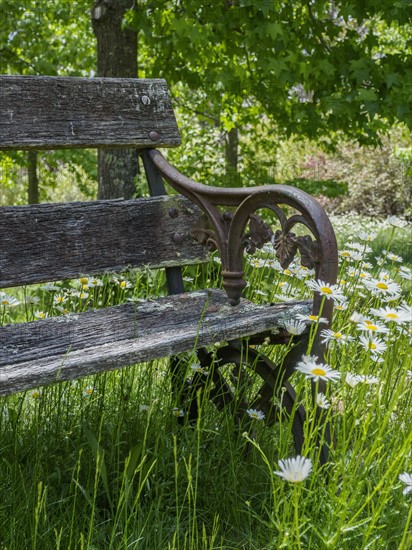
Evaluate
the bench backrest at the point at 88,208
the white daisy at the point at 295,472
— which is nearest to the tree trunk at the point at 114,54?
the bench backrest at the point at 88,208

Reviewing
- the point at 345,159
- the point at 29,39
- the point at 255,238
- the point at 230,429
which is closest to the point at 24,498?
the point at 230,429

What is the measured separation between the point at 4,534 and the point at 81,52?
780cm

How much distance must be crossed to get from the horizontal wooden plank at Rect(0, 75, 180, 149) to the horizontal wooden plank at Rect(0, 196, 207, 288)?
0.23 m

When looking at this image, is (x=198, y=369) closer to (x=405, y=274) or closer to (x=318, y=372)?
(x=405, y=274)

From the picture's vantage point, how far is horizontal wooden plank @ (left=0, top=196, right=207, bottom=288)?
2.16 meters

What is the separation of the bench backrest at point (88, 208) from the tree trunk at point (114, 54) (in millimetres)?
2516

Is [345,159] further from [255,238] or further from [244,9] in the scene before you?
[255,238]

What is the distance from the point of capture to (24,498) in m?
1.81

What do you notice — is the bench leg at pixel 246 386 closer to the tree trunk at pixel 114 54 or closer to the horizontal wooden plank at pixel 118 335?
the horizontal wooden plank at pixel 118 335

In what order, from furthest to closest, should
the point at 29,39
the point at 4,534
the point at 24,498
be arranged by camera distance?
the point at 29,39, the point at 24,498, the point at 4,534

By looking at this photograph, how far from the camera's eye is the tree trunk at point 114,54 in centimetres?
509

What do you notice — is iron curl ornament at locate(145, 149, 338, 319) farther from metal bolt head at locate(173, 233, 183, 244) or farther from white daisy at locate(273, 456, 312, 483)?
white daisy at locate(273, 456, 312, 483)

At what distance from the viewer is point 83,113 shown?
7.90 ft

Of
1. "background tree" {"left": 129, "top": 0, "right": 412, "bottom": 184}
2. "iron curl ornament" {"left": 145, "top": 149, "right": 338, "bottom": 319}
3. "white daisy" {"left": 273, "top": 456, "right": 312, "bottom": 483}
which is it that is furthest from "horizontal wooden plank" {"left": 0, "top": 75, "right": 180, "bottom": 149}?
"background tree" {"left": 129, "top": 0, "right": 412, "bottom": 184}
